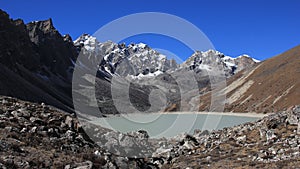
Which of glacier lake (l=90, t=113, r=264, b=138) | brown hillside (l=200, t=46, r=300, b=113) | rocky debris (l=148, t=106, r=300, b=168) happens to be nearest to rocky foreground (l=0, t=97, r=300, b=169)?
rocky debris (l=148, t=106, r=300, b=168)

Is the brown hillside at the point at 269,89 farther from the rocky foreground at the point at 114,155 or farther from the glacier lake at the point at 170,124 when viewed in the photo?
the rocky foreground at the point at 114,155

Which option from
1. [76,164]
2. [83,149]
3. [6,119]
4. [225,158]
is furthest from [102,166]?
[225,158]

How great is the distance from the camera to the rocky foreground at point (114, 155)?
63.1 ft

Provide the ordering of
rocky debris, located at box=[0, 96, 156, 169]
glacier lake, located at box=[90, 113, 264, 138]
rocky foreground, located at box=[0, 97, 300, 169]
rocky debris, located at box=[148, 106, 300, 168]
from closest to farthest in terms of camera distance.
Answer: rocky debris, located at box=[0, 96, 156, 169], rocky foreground, located at box=[0, 97, 300, 169], rocky debris, located at box=[148, 106, 300, 168], glacier lake, located at box=[90, 113, 264, 138]

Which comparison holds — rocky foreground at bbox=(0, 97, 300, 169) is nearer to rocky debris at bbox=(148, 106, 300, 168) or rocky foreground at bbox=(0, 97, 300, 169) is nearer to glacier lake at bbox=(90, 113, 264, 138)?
rocky debris at bbox=(148, 106, 300, 168)

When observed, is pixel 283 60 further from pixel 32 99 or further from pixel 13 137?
pixel 13 137

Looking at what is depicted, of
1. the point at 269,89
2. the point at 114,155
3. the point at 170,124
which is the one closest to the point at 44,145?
the point at 114,155

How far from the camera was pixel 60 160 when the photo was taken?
19.1m

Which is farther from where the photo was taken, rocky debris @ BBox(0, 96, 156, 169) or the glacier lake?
the glacier lake

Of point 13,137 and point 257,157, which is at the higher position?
point 13,137

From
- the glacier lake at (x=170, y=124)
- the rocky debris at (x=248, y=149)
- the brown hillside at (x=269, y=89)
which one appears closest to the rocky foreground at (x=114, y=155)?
the rocky debris at (x=248, y=149)

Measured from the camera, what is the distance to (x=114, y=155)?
78.9ft

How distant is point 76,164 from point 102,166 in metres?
1.83

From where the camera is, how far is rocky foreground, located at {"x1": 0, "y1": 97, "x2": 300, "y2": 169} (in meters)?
19.2
